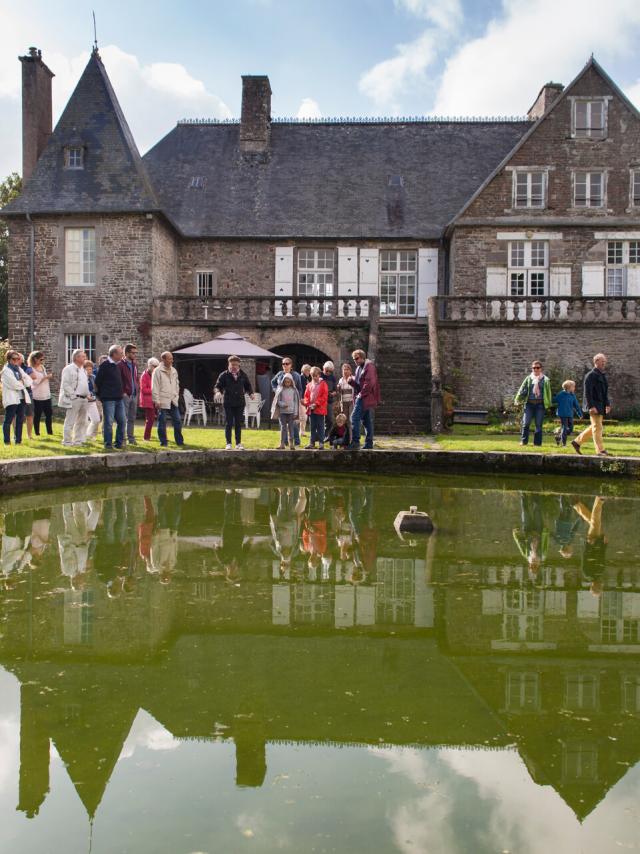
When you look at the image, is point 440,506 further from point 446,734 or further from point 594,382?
point 446,734

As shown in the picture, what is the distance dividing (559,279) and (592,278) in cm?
86

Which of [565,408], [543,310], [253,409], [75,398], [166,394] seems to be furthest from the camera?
[543,310]

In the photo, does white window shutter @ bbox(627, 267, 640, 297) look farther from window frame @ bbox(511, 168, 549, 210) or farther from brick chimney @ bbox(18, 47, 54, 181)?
brick chimney @ bbox(18, 47, 54, 181)

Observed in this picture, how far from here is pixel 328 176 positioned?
26562 millimetres

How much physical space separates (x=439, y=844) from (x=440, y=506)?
7126mm

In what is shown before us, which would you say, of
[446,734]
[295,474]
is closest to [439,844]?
[446,734]

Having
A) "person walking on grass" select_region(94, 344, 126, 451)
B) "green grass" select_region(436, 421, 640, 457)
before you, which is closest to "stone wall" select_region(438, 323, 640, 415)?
"green grass" select_region(436, 421, 640, 457)

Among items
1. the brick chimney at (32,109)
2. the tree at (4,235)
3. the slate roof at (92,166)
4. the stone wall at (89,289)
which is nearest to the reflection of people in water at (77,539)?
the stone wall at (89,289)

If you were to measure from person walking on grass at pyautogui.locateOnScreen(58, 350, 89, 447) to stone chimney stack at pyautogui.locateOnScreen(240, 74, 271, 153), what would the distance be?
617 inches

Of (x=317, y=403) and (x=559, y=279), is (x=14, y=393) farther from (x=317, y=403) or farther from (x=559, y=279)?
(x=559, y=279)

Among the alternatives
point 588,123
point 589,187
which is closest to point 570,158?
point 589,187

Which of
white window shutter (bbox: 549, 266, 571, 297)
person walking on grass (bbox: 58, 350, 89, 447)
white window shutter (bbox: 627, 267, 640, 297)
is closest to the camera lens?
person walking on grass (bbox: 58, 350, 89, 447)

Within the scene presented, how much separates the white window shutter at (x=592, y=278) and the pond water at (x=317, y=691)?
54.5ft

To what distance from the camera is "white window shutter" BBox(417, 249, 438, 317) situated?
82.5ft
